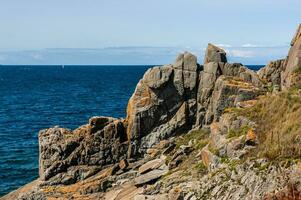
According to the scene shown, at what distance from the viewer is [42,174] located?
38.2 metres

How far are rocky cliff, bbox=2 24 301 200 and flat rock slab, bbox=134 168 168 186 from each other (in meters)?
0.07

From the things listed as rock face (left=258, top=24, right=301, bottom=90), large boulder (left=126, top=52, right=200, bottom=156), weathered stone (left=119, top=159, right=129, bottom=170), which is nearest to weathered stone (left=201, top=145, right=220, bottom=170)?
weathered stone (left=119, top=159, right=129, bottom=170)

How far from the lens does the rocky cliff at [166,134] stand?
1227 inches

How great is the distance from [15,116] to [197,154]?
57.5 m

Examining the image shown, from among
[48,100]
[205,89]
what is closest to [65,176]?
[205,89]

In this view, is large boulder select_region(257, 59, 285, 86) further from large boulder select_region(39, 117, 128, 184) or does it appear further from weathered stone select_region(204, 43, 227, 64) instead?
large boulder select_region(39, 117, 128, 184)

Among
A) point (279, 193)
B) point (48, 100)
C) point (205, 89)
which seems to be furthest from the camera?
point (48, 100)

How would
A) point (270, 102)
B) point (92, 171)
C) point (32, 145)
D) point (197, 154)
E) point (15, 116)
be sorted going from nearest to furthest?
point (270, 102), point (197, 154), point (92, 171), point (32, 145), point (15, 116)

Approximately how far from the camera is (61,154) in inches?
1515

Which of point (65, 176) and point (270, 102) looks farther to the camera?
point (65, 176)

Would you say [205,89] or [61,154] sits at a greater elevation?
[205,89]

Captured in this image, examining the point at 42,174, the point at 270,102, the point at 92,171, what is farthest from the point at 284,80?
the point at 42,174

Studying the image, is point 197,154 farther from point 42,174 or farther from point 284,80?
point 42,174

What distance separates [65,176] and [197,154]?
32.9 feet
